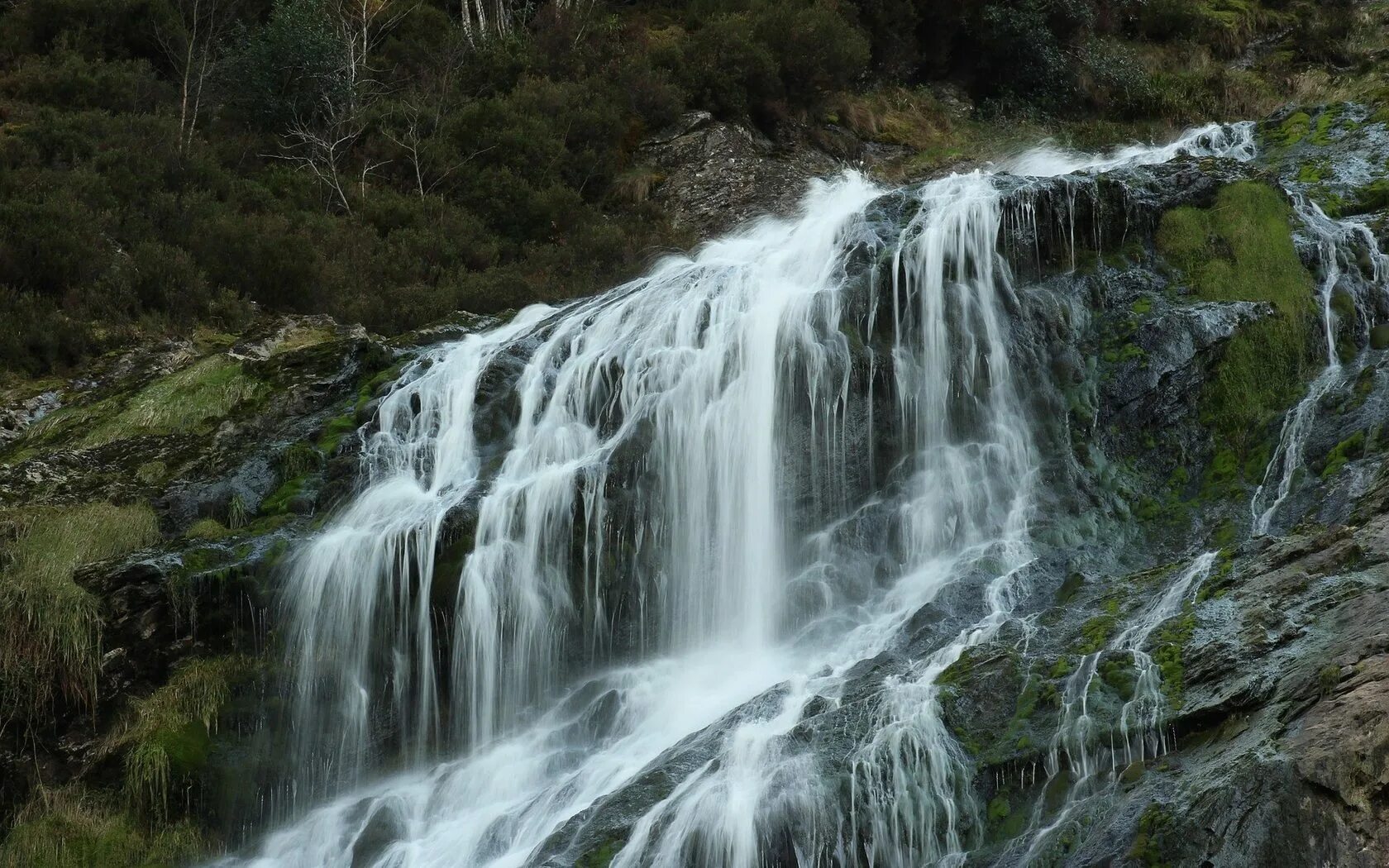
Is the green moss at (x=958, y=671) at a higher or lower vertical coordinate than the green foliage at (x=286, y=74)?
lower

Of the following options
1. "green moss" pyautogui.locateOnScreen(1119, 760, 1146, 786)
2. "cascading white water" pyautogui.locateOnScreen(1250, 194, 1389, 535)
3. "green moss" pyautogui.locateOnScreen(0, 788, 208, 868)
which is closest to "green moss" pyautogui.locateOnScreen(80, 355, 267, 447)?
"green moss" pyautogui.locateOnScreen(0, 788, 208, 868)

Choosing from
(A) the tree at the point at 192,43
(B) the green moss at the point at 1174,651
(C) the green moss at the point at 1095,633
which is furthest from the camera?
(A) the tree at the point at 192,43

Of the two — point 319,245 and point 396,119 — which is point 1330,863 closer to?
point 319,245

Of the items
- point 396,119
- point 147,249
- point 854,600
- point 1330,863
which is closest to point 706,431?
point 854,600

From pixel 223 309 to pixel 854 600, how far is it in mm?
9085

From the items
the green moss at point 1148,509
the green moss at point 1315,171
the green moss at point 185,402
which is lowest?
the green moss at point 1148,509

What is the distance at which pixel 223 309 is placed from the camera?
14.4m

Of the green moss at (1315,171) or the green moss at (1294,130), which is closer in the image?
the green moss at (1315,171)

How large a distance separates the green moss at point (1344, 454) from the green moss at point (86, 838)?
8784mm

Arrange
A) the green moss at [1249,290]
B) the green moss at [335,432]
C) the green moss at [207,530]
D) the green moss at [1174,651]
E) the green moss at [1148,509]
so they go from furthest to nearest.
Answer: the green moss at [335,432] → the green moss at [1249,290] → the green moss at [207,530] → the green moss at [1148,509] → the green moss at [1174,651]

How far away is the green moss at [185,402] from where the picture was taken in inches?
471

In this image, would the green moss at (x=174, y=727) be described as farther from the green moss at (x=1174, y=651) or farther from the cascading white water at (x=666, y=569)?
the green moss at (x=1174, y=651)

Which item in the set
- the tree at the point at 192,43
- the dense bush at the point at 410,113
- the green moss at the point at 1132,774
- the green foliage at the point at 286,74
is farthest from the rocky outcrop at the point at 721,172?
the green moss at the point at 1132,774

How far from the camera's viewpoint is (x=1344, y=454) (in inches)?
354
